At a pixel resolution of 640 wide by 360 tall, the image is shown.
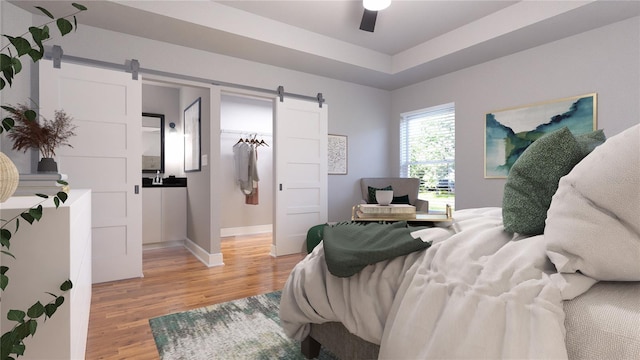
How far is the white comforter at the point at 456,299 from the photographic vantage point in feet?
2.67

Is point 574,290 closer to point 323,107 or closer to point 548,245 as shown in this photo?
point 548,245

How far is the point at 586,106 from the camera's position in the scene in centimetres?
313

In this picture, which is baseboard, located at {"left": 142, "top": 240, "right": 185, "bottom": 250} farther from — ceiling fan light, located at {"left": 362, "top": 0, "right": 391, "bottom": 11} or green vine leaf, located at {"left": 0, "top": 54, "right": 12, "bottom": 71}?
green vine leaf, located at {"left": 0, "top": 54, "right": 12, "bottom": 71}

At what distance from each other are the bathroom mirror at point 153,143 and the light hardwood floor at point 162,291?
1.45 metres

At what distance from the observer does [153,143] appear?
510 cm

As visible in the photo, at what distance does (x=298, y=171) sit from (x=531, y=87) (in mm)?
2821

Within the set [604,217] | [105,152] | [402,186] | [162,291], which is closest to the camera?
[604,217]

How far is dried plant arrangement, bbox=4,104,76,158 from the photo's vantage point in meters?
2.55

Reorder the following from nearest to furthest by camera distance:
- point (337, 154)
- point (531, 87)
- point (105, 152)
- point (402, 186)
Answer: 1. point (105, 152)
2. point (531, 87)
3. point (402, 186)
4. point (337, 154)

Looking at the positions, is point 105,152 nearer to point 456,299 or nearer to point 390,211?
point 390,211

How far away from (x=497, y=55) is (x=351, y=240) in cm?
347

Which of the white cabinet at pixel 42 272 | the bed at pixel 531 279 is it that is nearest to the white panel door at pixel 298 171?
the bed at pixel 531 279

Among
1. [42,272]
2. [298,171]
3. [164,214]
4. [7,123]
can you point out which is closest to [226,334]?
[42,272]

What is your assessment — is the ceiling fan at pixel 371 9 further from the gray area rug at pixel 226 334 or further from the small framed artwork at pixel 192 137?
the gray area rug at pixel 226 334
